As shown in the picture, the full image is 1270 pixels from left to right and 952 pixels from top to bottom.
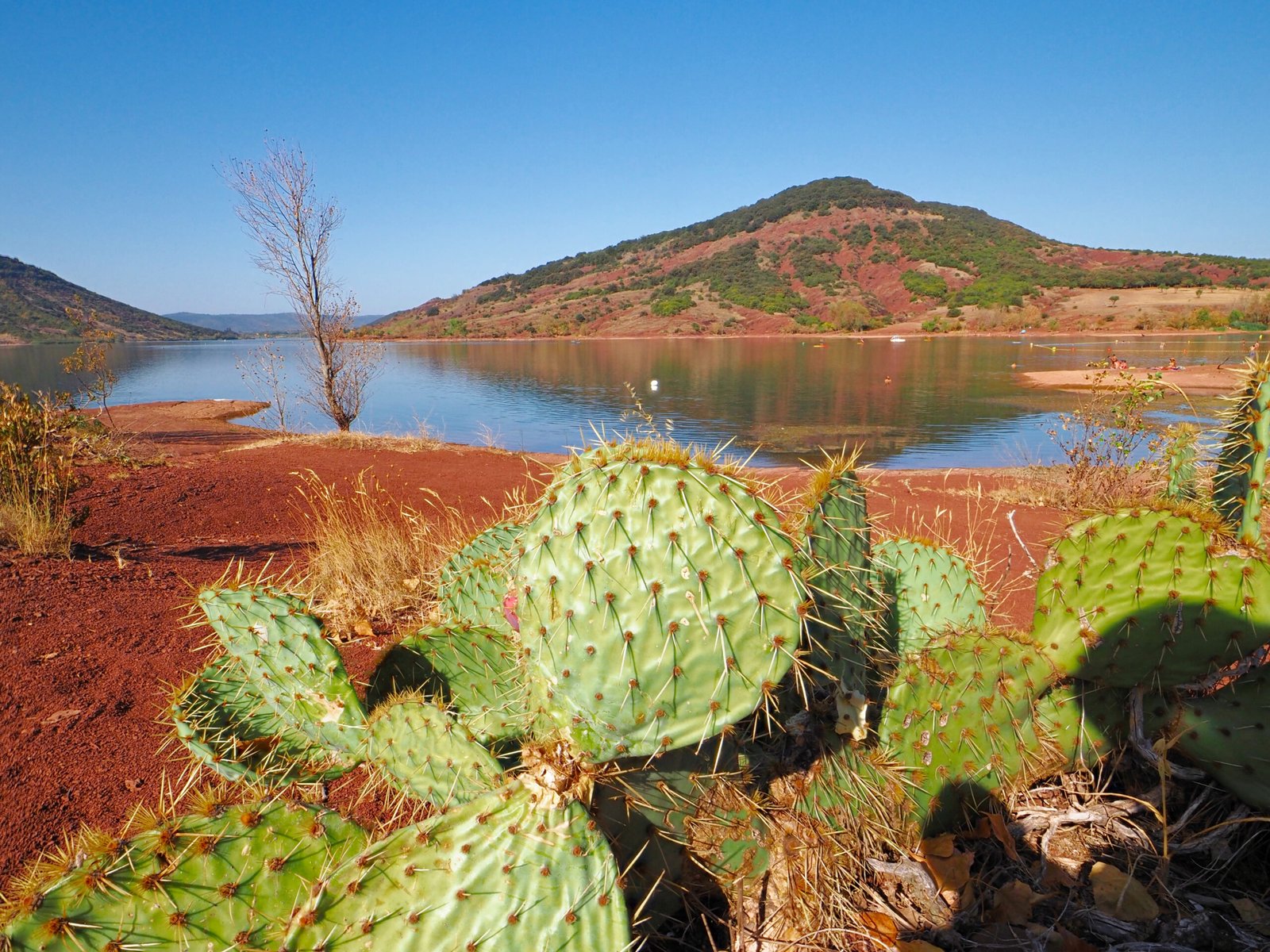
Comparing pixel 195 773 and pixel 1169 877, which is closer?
pixel 1169 877

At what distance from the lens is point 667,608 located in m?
1.50

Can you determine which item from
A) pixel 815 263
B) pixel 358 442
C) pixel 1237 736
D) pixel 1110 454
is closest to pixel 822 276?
pixel 815 263

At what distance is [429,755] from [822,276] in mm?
97773

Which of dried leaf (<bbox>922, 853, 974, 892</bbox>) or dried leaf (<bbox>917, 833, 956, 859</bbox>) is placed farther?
dried leaf (<bbox>917, 833, 956, 859</bbox>)

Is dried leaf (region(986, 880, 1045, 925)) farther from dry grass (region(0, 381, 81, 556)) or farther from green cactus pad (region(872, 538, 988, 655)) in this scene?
dry grass (region(0, 381, 81, 556))

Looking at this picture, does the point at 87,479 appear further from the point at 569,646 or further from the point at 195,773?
the point at 569,646

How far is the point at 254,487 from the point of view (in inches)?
337

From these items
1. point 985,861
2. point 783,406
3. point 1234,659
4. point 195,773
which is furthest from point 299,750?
point 783,406

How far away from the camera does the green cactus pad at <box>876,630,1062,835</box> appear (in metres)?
2.10

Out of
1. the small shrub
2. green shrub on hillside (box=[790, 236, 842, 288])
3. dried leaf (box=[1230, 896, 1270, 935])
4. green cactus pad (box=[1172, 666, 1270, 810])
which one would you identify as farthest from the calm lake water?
green shrub on hillside (box=[790, 236, 842, 288])

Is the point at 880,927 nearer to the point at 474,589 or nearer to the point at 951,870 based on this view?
the point at 951,870

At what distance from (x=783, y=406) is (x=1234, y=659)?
23337 millimetres

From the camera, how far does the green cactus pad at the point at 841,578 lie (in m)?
1.85

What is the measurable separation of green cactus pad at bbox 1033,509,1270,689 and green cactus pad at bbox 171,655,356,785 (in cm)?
233
